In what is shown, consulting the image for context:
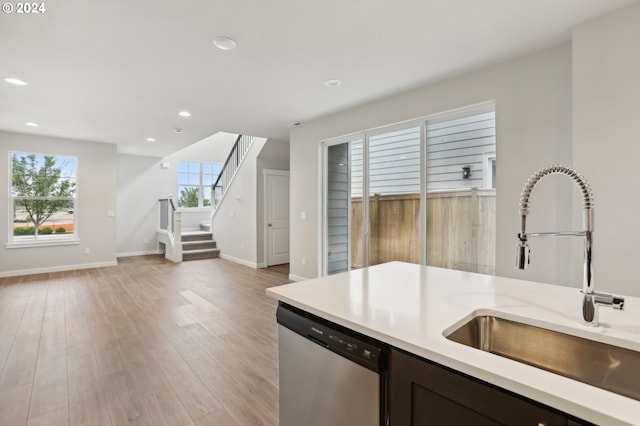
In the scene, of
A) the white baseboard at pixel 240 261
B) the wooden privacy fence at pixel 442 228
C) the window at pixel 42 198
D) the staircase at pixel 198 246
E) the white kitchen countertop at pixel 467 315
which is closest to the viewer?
the white kitchen countertop at pixel 467 315

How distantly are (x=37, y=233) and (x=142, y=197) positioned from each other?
8.19 feet

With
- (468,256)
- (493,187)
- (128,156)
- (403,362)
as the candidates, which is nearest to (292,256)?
(468,256)

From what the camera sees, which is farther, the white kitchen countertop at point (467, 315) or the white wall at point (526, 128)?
the white wall at point (526, 128)

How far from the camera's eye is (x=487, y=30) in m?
2.48

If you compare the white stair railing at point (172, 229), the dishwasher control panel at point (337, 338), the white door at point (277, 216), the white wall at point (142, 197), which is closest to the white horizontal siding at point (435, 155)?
the dishwasher control panel at point (337, 338)

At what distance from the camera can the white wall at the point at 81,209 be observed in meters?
5.80

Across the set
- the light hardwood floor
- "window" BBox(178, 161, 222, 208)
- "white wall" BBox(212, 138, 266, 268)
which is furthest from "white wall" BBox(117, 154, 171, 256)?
the light hardwood floor

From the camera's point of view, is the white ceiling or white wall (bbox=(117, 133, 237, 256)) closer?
the white ceiling

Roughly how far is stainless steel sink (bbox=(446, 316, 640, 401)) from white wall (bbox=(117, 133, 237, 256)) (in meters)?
8.84

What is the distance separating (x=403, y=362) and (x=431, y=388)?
103mm

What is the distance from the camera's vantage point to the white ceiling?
222cm

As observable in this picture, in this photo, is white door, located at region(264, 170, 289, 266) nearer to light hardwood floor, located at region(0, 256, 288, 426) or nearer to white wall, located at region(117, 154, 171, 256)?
light hardwood floor, located at region(0, 256, 288, 426)

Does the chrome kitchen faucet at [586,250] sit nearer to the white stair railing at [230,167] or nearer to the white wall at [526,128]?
the white wall at [526,128]

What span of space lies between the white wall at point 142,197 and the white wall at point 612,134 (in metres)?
8.86
